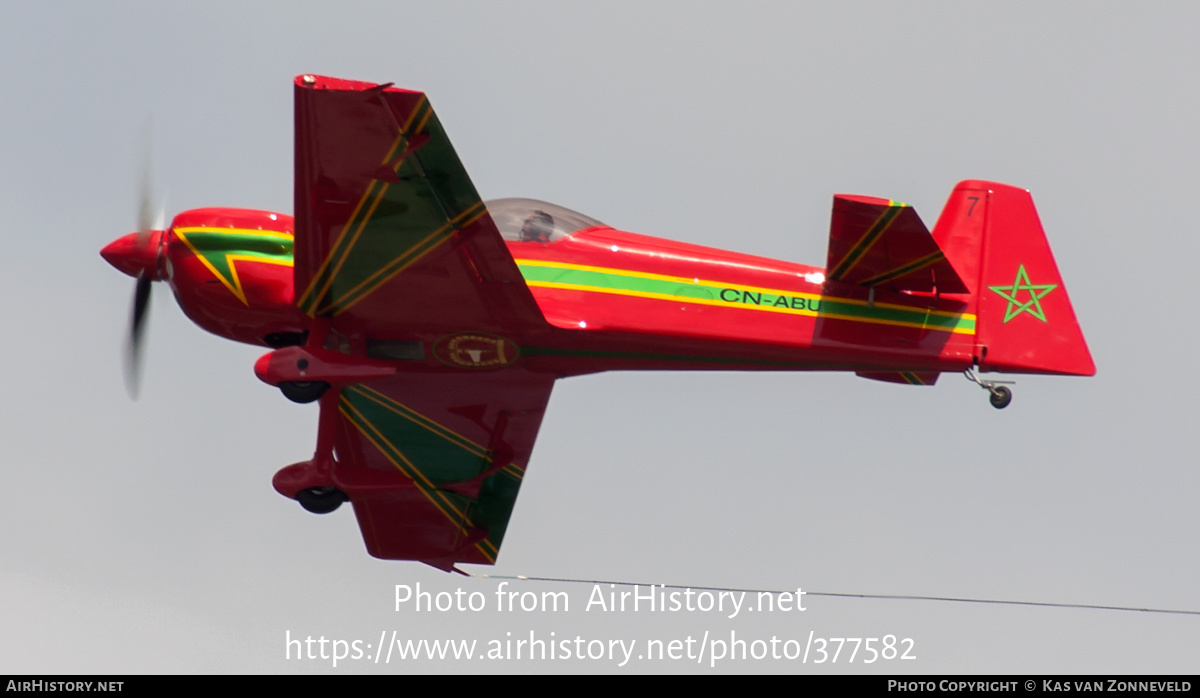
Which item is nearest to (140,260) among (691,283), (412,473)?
(412,473)

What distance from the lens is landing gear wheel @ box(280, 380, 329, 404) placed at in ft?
45.8

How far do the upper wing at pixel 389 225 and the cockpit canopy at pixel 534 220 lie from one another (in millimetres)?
880

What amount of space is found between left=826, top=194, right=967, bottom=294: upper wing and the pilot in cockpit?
8.71 feet

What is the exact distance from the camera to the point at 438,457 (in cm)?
1675

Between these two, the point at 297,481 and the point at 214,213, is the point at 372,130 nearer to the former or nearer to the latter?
the point at 214,213

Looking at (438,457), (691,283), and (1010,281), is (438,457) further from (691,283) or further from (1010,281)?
(1010,281)

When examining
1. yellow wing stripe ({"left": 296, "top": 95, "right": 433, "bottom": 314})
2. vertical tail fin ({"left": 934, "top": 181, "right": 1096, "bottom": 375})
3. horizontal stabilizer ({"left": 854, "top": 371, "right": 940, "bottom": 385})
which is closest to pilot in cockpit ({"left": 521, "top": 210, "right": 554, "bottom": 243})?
yellow wing stripe ({"left": 296, "top": 95, "right": 433, "bottom": 314})

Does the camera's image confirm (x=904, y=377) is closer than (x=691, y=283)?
No

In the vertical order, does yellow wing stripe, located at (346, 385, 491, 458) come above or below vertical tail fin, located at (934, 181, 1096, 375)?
below

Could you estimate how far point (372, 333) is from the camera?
14453 millimetres

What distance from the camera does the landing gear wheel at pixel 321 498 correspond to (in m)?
15.6

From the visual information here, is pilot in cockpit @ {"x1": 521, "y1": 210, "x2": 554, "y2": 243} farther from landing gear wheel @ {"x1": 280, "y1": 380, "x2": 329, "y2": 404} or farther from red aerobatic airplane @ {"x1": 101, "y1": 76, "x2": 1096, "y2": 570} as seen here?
landing gear wheel @ {"x1": 280, "y1": 380, "x2": 329, "y2": 404}

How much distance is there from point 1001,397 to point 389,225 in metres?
5.71

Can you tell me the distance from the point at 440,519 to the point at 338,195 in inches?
210
